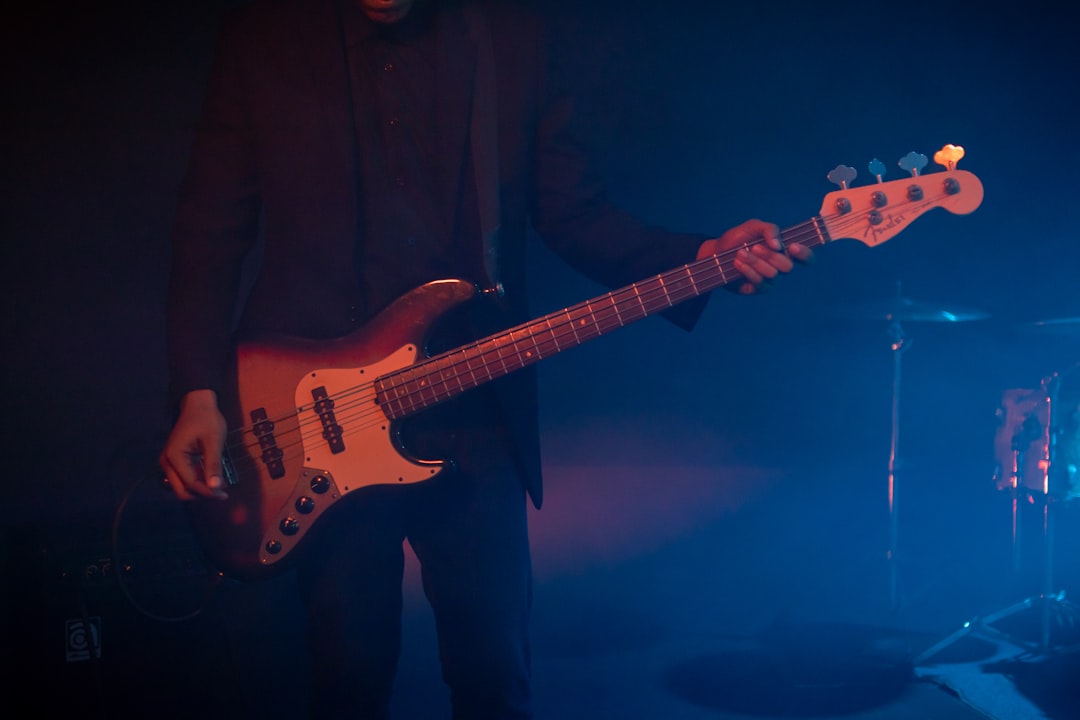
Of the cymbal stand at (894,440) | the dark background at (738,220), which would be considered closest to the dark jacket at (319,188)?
the dark background at (738,220)

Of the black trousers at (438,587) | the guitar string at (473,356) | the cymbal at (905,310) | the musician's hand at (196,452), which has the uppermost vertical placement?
the cymbal at (905,310)

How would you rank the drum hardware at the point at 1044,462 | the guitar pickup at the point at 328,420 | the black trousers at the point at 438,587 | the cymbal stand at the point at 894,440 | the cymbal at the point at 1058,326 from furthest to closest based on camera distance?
the cymbal stand at the point at 894,440 → the drum hardware at the point at 1044,462 → the cymbal at the point at 1058,326 → the guitar pickup at the point at 328,420 → the black trousers at the point at 438,587

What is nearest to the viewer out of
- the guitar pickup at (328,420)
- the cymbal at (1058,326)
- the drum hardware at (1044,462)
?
the guitar pickup at (328,420)

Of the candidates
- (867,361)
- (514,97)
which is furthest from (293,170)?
(867,361)

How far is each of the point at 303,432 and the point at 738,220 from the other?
7.69 ft

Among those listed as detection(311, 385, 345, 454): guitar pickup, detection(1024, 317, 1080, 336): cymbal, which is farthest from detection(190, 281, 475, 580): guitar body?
detection(1024, 317, 1080, 336): cymbal

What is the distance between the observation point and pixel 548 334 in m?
1.76

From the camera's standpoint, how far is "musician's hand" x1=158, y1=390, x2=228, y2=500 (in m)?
1.63

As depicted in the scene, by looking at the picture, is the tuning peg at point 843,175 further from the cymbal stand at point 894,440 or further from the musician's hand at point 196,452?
the cymbal stand at point 894,440

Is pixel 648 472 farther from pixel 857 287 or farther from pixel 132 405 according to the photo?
pixel 132 405

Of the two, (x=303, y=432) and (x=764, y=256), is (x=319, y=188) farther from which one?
(x=764, y=256)

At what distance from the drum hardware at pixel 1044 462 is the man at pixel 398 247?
212cm

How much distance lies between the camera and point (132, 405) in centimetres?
288

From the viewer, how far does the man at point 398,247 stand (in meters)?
1.66
